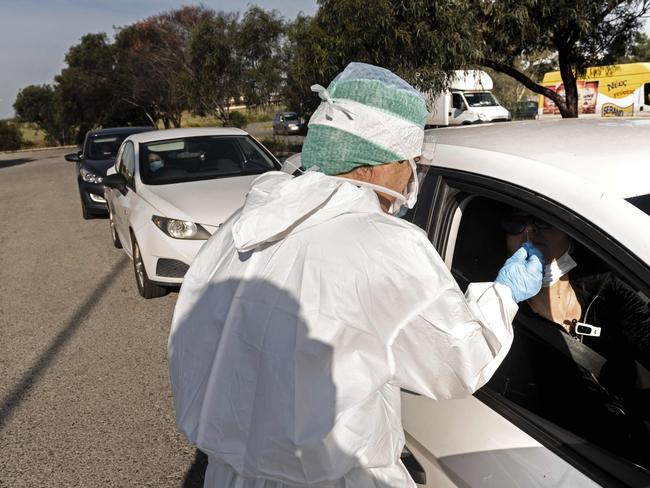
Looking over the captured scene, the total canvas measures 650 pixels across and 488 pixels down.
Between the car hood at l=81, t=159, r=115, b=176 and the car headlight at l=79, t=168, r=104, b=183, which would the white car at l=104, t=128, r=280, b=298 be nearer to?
the car headlight at l=79, t=168, r=104, b=183

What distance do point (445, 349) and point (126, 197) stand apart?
18.0 ft

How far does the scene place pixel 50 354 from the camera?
179 inches

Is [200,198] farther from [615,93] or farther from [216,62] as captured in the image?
[615,93]

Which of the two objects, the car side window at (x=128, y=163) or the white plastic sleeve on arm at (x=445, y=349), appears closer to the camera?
the white plastic sleeve on arm at (x=445, y=349)

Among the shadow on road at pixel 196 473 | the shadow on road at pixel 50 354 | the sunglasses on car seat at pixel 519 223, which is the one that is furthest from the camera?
the shadow on road at pixel 50 354

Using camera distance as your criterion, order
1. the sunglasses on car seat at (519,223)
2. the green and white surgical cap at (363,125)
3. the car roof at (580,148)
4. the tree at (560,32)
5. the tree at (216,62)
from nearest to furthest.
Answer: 1. the green and white surgical cap at (363,125)
2. the car roof at (580,148)
3. the sunglasses on car seat at (519,223)
4. the tree at (560,32)
5. the tree at (216,62)

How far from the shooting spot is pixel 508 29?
310 inches

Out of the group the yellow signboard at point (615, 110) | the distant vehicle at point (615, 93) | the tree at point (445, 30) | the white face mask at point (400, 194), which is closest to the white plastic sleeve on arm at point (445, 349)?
the white face mask at point (400, 194)

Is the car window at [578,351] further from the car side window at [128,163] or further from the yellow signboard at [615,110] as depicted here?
the yellow signboard at [615,110]

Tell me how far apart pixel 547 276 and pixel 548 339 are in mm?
239

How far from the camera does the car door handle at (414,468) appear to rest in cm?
151

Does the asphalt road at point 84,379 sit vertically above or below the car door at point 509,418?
below

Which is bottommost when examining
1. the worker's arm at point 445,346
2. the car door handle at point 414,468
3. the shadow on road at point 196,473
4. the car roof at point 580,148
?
the shadow on road at point 196,473

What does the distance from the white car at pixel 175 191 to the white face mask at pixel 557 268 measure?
327 centimetres
